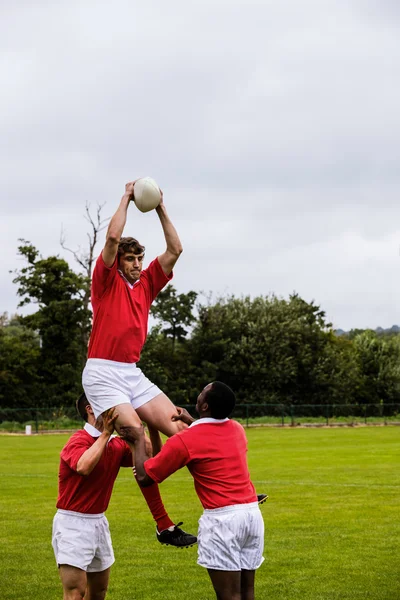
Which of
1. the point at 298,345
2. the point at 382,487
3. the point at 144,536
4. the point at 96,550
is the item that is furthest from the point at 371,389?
the point at 96,550

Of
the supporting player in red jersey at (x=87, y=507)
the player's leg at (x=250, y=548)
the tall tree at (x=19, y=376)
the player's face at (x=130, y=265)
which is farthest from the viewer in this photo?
the tall tree at (x=19, y=376)

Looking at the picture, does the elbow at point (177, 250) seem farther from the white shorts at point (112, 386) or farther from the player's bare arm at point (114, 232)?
the white shorts at point (112, 386)

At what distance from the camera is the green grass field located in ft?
34.3

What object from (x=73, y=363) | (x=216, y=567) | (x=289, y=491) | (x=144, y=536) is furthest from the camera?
(x=73, y=363)

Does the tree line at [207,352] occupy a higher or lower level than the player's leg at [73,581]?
higher

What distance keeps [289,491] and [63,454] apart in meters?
13.4

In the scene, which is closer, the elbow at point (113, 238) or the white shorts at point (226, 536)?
the white shorts at point (226, 536)

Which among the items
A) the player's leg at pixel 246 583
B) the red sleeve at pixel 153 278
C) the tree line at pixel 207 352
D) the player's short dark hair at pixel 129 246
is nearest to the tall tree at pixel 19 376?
the tree line at pixel 207 352

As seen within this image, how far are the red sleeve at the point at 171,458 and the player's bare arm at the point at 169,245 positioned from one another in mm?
1964

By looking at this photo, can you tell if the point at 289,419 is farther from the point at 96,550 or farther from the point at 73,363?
the point at 96,550

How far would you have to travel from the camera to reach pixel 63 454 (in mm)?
6816

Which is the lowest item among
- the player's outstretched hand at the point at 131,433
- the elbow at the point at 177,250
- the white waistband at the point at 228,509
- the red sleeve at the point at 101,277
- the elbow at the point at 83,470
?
the white waistband at the point at 228,509

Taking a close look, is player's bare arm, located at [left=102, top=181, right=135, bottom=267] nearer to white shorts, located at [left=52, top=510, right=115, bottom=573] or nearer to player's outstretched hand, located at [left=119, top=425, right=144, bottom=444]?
player's outstretched hand, located at [left=119, top=425, right=144, bottom=444]

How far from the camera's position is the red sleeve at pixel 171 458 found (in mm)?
6215
